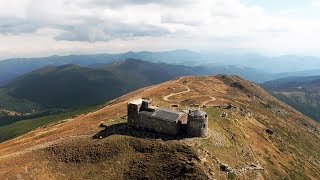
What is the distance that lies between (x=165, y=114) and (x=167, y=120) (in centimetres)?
224

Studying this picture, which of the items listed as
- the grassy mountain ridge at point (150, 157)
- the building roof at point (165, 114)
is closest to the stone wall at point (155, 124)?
the building roof at point (165, 114)

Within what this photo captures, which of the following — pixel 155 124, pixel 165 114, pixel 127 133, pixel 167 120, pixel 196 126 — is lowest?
pixel 127 133

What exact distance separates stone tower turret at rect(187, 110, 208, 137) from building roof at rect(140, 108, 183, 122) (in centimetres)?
347

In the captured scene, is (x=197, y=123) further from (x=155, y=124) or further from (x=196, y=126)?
(x=155, y=124)

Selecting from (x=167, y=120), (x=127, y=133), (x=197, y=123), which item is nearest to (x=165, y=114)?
(x=167, y=120)

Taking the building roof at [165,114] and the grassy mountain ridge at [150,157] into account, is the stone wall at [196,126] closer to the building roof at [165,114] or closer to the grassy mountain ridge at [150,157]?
the grassy mountain ridge at [150,157]

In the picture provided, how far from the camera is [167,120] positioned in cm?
7369

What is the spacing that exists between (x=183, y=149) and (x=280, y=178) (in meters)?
31.3

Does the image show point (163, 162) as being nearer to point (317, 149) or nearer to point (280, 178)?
point (280, 178)

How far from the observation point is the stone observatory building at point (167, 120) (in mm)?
72250

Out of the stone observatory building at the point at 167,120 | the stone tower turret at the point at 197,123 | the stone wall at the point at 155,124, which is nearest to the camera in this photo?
the stone tower turret at the point at 197,123

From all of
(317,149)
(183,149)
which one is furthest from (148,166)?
(317,149)

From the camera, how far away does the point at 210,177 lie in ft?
196

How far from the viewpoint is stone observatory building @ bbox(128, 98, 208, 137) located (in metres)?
72.2
